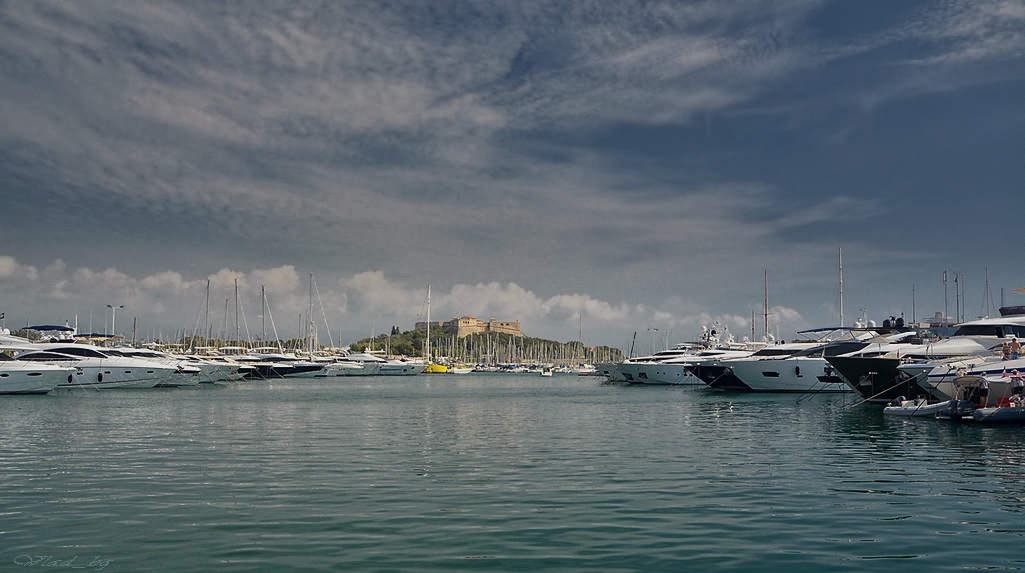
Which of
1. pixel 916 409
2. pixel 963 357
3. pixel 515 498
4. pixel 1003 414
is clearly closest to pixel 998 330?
pixel 963 357

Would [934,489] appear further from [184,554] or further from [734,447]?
[184,554]

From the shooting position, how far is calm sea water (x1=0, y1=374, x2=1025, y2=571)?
14.0 metres

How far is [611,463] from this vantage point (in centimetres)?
2556

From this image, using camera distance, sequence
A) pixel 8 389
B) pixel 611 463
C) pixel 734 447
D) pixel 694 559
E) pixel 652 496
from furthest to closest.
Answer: pixel 8 389
pixel 734 447
pixel 611 463
pixel 652 496
pixel 694 559

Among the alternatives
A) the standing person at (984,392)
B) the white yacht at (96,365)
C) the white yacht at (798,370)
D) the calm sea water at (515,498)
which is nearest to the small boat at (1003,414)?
the calm sea water at (515,498)

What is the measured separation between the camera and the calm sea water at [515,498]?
45.9 ft

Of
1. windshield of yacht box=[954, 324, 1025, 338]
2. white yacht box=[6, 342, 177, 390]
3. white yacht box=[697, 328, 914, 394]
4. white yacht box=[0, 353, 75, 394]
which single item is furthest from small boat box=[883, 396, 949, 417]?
white yacht box=[6, 342, 177, 390]

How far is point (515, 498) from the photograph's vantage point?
63.5 ft

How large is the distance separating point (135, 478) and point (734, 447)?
20.0 m

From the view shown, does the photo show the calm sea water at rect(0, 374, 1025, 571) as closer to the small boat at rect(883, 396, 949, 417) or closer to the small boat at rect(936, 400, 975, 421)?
the small boat at rect(936, 400, 975, 421)

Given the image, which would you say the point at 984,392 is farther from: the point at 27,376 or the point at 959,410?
the point at 27,376

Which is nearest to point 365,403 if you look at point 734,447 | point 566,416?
point 566,416

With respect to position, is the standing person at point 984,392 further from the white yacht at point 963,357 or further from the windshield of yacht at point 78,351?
the windshield of yacht at point 78,351

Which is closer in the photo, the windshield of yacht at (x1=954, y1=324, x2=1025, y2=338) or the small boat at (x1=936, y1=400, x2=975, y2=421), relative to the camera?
the small boat at (x1=936, y1=400, x2=975, y2=421)
